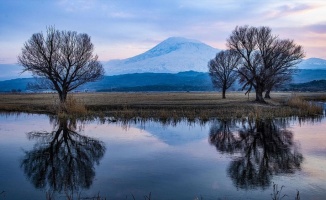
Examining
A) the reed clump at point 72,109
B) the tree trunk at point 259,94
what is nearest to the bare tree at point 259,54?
the tree trunk at point 259,94

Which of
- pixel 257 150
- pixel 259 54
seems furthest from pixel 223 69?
pixel 257 150

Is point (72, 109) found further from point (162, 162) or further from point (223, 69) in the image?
point (223, 69)

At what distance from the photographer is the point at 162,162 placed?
1602 centimetres

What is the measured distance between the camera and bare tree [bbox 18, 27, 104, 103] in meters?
47.7

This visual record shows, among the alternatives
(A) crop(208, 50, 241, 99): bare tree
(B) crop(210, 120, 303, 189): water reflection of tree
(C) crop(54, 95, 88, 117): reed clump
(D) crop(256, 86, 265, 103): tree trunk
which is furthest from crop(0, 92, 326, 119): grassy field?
(A) crop(208, 50, 241, 99): bare tree

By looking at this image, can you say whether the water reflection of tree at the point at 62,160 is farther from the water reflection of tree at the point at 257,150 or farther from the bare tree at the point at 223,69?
the bare tree at the point at 223,69

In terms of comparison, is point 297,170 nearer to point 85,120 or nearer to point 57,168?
point 57,168

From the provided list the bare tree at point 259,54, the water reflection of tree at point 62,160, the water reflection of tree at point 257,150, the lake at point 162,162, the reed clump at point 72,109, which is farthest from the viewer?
the bare tree at point 259,54

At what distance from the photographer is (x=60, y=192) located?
11.4 metres

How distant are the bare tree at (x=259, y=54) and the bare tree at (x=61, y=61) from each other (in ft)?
77.7

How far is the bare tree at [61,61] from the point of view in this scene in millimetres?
47656

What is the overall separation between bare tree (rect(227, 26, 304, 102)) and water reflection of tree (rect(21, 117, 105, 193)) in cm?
3992

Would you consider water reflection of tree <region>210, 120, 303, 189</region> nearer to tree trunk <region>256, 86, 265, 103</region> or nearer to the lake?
the lake

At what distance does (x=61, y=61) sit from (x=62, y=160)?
34.0m
